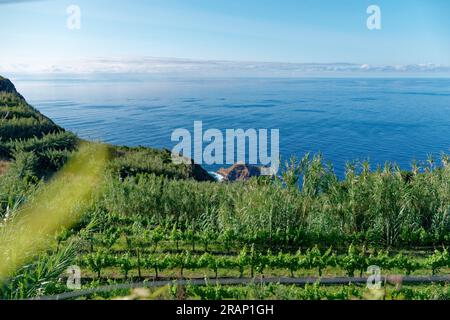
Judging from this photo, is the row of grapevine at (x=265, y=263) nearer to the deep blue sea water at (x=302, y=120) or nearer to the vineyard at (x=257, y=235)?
the vineyard at (x=257, y=235)

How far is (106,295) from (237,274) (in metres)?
2.20

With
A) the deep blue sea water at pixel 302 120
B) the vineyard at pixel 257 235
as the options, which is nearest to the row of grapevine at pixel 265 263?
the vineyard at pixel 257 235

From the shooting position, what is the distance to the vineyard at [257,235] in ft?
18.2

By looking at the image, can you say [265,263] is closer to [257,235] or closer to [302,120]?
[257,235]

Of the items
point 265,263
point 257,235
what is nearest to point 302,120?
point 257,235

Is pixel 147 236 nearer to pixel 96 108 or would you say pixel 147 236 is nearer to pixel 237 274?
pixel 237 274

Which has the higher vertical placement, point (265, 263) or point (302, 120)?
point (265, 263)

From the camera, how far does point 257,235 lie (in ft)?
26.2

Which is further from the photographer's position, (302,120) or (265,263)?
(302,120)

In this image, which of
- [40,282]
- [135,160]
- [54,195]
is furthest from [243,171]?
[40,282]

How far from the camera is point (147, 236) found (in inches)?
327

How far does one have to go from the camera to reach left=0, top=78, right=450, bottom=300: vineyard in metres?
5.56

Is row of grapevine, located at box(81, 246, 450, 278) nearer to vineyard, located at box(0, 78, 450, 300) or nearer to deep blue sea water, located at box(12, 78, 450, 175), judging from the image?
vineyard, located at box(0, 78, 450, 300)

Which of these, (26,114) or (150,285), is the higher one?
(26,114)
